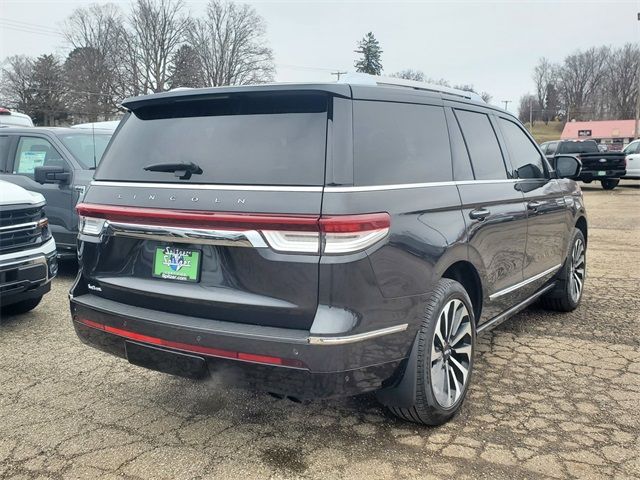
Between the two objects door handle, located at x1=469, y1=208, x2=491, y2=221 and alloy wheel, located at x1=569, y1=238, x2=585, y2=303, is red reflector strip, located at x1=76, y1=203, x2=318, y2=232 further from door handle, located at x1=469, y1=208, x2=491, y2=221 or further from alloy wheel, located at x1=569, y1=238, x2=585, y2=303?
alloy wheel, located at x1=569, y1=238, x2=585, y2=303

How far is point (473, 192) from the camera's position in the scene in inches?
132

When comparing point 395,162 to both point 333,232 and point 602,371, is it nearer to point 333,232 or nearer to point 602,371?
point 333,232

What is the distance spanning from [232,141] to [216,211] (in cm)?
40

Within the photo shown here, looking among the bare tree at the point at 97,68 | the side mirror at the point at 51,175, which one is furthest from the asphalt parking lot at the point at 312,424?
the bare tree at the point at 97,68

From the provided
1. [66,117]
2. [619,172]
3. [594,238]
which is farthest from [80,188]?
[66,117]

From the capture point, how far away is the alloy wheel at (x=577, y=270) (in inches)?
204

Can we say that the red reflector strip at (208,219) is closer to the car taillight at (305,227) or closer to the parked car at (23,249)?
A: the car taillight at (305,227)

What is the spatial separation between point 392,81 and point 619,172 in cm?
2004

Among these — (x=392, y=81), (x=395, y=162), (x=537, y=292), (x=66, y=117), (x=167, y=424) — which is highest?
(x=66, y=117)

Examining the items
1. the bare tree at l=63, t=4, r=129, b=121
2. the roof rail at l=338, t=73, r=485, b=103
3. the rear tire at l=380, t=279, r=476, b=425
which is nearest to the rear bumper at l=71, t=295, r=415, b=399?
the rear tire at l=380, t=279, r=476, b=425

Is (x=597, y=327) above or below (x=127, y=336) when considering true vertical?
below

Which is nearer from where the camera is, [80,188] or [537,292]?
[537,292]

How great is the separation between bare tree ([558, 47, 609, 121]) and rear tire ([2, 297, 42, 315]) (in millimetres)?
105881

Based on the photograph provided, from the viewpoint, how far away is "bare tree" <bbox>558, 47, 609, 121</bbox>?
96.8 metres
